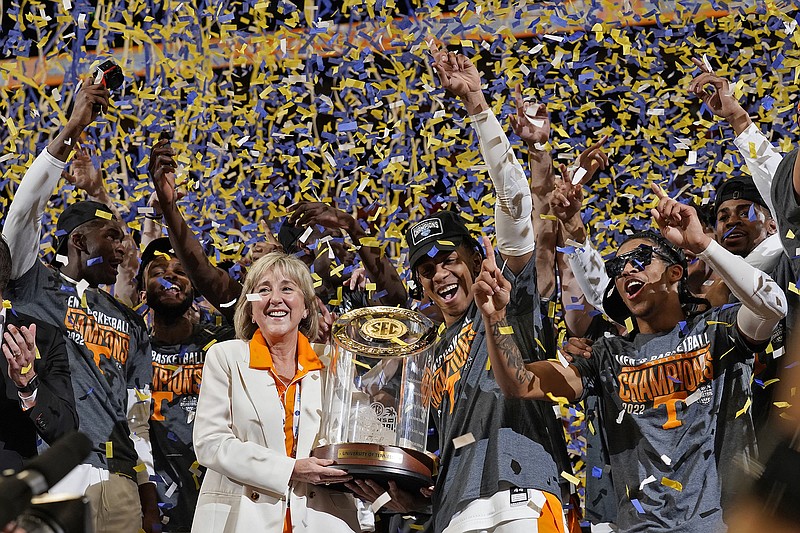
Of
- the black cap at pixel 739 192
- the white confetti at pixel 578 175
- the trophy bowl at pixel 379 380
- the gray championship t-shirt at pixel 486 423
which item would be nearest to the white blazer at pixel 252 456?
the trophy bowl at pixel 379 380

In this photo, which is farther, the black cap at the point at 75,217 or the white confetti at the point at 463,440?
the black cap at the point at 75,217

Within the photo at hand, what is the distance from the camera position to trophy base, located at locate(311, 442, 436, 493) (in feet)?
11.1

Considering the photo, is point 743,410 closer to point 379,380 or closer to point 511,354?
point 511,354

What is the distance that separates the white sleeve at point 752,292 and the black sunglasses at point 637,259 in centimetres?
38

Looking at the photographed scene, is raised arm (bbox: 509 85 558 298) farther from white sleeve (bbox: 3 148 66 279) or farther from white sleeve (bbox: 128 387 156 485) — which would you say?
white sleeve (bbox: 3 148 66 279)

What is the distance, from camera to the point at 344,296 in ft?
15.0

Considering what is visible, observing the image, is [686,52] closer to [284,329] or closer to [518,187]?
[518,187]

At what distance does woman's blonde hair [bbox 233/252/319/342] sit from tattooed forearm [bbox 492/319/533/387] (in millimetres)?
672

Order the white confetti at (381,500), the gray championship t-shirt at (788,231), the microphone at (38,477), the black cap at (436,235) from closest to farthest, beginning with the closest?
1. the microphone at (38,477)
2. the white confetti at (381,500)
3. the gray championship t-shirt at (788,231)
4. the black cap at (436,235)

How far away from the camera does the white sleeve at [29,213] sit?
4.38m

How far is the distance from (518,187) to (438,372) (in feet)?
2.53

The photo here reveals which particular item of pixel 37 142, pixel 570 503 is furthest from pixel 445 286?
pixel 37 142

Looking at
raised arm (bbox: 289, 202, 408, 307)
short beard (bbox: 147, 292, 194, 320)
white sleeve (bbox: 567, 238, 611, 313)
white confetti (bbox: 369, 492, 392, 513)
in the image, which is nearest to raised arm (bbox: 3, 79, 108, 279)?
short beard (bbox: 147, 292, 194, 320)

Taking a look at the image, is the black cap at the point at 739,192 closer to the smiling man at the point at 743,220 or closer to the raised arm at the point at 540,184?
the smiling man at the point at 743,220
